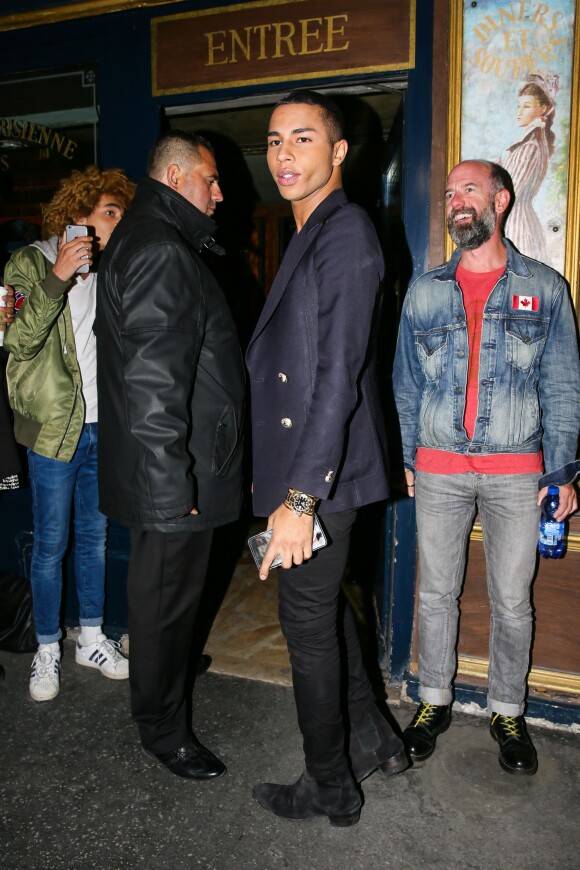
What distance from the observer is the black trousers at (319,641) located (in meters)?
2.04

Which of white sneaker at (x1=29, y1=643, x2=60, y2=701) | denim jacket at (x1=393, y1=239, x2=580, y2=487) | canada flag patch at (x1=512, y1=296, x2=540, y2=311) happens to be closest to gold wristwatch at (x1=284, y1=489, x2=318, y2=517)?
denim jacket at (x1=393, y1=239, x2=580, y2=487)

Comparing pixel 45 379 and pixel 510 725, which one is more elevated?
pixel 45 379

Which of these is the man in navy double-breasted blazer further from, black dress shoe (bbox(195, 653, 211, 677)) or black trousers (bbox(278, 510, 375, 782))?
black dress shoe (bbox(195, 653, 211, 677))

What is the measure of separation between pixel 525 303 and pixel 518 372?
0.89 feet

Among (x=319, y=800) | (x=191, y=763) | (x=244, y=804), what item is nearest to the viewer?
(x=319, y=800)

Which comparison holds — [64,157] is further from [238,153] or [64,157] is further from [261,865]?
[261,865]

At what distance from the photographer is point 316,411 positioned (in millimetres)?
1846

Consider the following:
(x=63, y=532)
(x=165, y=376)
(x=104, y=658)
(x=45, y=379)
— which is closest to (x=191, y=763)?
(x=104, y=658)

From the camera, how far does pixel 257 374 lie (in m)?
2.10

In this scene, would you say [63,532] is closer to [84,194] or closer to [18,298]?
[18,298]

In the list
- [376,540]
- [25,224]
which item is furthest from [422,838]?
[25,224]

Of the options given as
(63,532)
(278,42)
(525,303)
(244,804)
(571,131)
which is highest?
(278,42)

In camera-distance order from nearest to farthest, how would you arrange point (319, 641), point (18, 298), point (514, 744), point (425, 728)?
point (319, 641)
point (514, 744)
point (425, 728)
point (18, 298)

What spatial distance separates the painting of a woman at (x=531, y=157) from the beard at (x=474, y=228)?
0.98 feet
